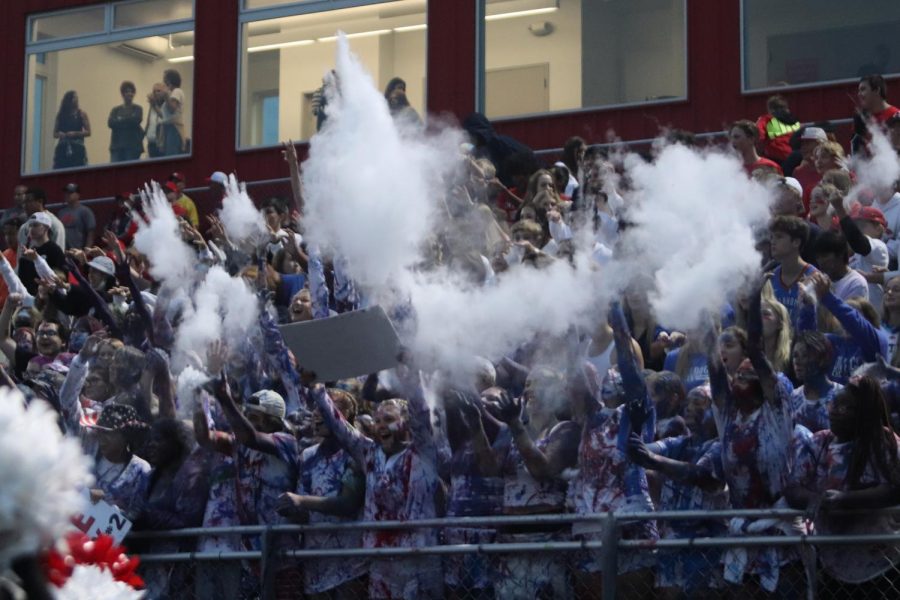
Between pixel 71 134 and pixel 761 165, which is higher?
pixel 71 134

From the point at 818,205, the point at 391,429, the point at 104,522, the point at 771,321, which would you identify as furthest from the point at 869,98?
the point at 104,522

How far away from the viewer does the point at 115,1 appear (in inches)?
899

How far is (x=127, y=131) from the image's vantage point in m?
21.8

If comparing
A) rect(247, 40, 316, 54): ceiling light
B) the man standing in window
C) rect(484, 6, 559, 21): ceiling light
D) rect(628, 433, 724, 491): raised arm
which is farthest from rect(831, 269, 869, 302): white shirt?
rect(247, 40, 316, 54): ceiling light

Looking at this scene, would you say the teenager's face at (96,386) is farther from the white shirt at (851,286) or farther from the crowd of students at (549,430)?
the white shirt at (851,286)

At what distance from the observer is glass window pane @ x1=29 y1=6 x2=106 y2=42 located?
2303 cm

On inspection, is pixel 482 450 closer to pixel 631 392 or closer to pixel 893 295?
pixel 631 392

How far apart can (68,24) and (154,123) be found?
2478 millimetres

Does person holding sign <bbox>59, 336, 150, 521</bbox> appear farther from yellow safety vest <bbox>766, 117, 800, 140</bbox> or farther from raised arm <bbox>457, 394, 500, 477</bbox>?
yellow safety vest <bbox>766, 117, 800, 140</bbox>

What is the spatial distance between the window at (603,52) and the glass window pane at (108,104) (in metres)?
5.20

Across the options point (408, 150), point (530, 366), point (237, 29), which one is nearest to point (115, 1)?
point (237, 29)

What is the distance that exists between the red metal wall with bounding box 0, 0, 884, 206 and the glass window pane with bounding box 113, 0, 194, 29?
34 cm

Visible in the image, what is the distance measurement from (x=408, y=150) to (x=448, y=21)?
8708 mm

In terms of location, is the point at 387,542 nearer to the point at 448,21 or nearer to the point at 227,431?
the point at 227,431
